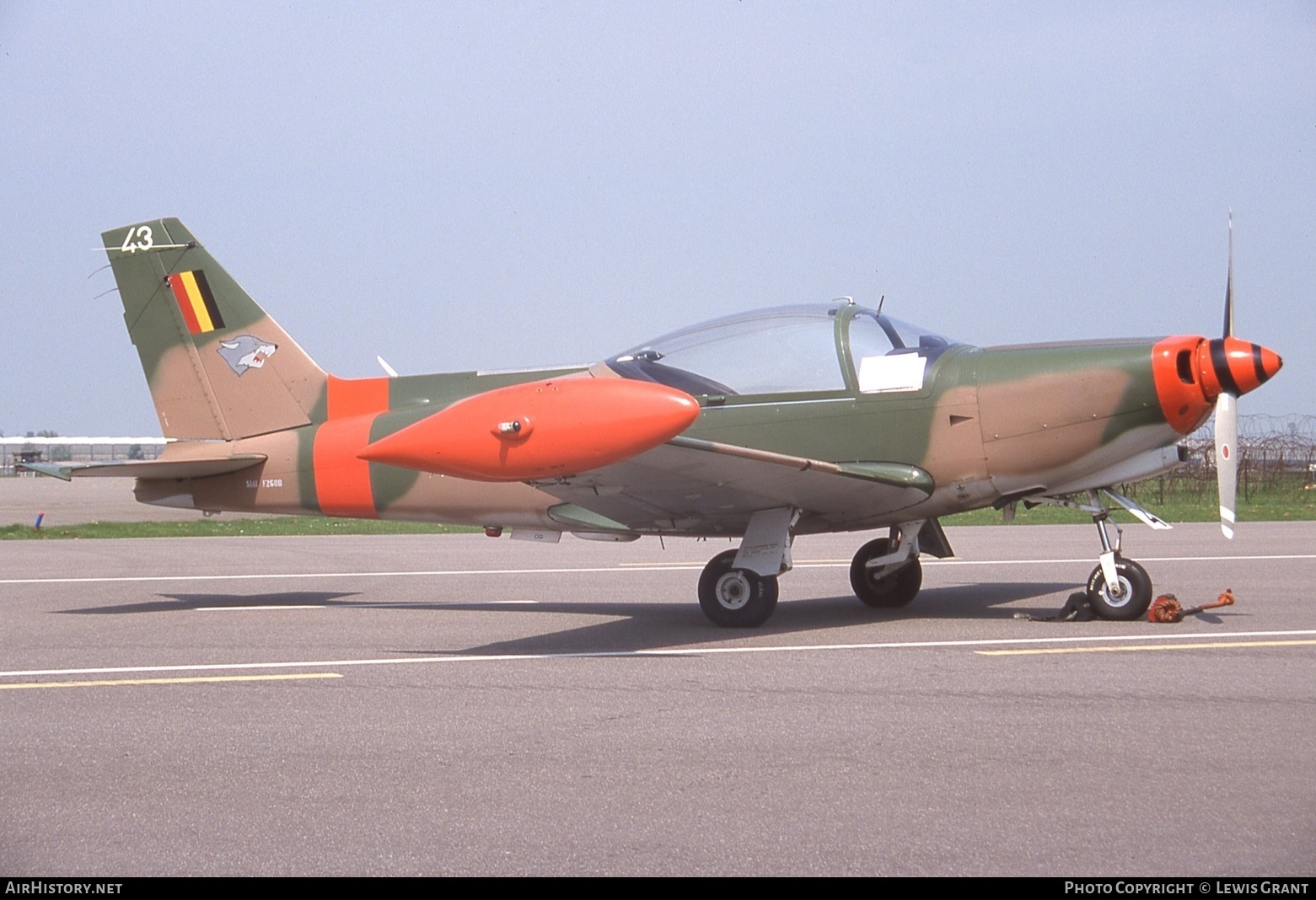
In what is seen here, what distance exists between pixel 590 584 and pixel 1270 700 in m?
7.64

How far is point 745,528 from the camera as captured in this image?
943 centimetres

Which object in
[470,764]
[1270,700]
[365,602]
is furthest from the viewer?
[365,602]

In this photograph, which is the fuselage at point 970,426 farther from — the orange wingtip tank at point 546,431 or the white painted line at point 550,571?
the white painted line at point 550,571

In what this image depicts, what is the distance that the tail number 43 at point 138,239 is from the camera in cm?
1172

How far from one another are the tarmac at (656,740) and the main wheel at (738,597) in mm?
158

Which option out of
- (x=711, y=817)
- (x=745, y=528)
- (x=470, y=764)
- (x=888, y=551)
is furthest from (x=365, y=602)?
(x=711, y=817)

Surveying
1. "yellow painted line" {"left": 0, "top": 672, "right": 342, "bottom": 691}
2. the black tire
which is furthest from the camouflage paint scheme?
"yellow painted line" {"left": 0, "top": 672, "right": 342, "bottom": 691}

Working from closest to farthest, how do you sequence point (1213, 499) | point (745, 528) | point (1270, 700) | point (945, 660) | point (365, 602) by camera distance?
1. point (1270, 700)
2. point (945, 660)
3. point (745, 528)
4. point (365, 602)
5. point (1213, 499)

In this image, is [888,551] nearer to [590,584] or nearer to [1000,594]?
[1000,594]

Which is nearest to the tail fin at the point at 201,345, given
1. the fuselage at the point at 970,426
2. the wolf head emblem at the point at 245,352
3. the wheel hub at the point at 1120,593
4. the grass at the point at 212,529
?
the wolf head emblem at the point at 245,352

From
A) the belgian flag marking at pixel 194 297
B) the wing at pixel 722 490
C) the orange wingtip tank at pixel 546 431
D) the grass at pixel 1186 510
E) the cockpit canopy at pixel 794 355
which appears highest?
the belgian flag marking at pixel 194 297

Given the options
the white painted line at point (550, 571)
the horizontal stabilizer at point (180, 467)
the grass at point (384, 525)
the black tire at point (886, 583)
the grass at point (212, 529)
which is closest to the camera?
the black tire at point (886, 583)

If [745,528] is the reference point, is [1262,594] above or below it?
below

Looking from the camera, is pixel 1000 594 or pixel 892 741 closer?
pixel 892 741
